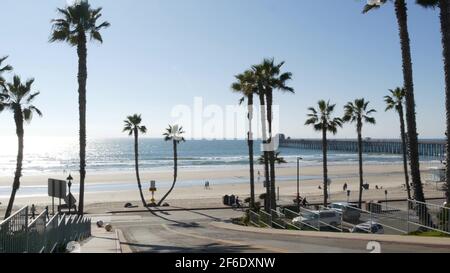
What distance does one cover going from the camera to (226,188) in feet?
249

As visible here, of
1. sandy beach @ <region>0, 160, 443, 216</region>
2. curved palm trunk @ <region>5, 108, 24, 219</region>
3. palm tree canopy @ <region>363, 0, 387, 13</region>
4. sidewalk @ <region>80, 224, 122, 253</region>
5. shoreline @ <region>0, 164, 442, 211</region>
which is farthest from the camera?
shoreline @ <region>0, 164, 442, 211</region>

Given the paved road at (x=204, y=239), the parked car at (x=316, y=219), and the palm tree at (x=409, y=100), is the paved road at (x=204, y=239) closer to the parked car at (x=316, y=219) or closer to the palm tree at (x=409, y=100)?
the parked car at (x=316, y=219)

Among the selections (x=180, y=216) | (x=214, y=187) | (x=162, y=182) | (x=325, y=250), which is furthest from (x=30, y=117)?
(x=162, y=182)

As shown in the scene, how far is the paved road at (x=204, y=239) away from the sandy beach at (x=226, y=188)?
12.5 metres

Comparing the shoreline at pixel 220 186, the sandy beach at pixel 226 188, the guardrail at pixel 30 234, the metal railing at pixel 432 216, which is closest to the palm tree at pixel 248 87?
the sandy beach at pixel 226 188

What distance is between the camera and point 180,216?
4244cm

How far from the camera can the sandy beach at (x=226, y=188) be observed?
60312mm

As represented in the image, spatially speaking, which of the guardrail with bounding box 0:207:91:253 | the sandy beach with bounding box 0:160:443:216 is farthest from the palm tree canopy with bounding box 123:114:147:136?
the guardrail with bounding box 0:207:91:253

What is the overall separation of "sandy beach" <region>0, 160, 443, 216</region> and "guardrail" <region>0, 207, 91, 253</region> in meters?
40.7

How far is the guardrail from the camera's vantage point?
28.2 ft

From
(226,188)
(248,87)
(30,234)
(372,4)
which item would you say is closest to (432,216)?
(372,4)

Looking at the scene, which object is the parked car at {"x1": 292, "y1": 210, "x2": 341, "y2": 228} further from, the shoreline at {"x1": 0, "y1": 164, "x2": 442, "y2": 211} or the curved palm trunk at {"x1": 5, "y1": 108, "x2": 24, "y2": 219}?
the shoreline at {"x1": 0, "y1": 164, "x2": 442, "y2": 211}
